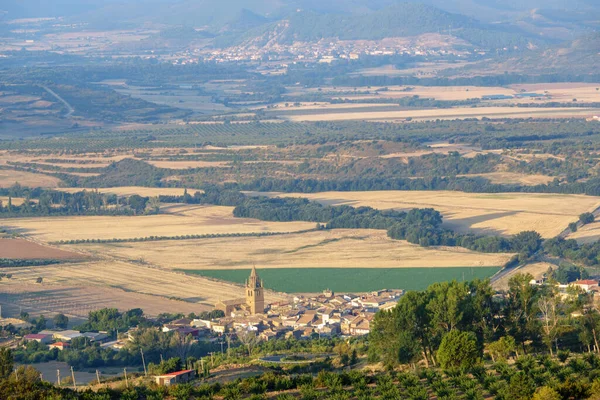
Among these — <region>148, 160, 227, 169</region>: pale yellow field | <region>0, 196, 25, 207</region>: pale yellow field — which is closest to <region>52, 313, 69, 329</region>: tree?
<region>0, 196, 25, 207</region>: pale yellow field

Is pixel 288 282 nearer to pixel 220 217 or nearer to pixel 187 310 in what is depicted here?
pixel 187 310

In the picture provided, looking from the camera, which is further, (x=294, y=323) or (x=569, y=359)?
(x=294, y=323)

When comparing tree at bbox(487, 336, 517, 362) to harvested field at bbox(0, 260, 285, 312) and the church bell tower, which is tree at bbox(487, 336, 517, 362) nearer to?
the church bell tower

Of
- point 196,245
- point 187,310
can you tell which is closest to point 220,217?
point 196,245

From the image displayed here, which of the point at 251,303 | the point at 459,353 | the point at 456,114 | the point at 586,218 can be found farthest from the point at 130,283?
the point at 456,114

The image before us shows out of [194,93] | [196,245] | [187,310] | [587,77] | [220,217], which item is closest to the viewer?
[187,310]

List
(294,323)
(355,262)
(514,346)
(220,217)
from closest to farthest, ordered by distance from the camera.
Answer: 1. (514,346)
2. (294,323)
3. (355,262)
4. (220,217)

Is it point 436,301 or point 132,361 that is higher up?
point 436,301

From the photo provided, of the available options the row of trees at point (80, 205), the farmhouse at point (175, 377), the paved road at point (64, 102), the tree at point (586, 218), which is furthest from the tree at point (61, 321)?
the paved road at point (64, 102)
